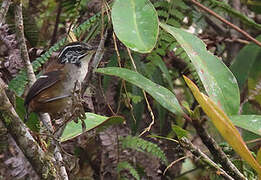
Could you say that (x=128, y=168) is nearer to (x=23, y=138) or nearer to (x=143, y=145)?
(x=143, y=145)

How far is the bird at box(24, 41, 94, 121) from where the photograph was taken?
2070mm

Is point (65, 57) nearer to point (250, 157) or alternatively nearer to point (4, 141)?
point (4, 141)

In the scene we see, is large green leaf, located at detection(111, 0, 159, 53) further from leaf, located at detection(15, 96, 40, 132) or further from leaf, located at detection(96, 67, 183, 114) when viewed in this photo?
leaf, located at detection(15, 96, 40, 132)

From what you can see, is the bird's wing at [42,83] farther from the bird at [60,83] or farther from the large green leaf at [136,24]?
the large green leaf at [136,24]

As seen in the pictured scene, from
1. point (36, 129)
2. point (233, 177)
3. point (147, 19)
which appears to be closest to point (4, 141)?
point (36, 129)

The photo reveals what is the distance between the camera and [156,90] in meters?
1.65

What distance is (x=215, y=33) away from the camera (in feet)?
11.0

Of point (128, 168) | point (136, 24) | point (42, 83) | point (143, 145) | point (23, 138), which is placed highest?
point (136, 24)

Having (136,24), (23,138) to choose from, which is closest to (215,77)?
(136,24)

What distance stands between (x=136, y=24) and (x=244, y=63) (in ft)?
4.05

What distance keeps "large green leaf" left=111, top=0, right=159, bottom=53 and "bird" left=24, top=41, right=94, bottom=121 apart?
447 millimetres

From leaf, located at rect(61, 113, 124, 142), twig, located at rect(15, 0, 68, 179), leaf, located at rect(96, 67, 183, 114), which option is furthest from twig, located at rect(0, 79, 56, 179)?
leaf, located at rect(96, 67, 183, 114)

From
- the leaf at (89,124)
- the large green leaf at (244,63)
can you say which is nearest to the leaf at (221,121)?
the leaf at (89,124)

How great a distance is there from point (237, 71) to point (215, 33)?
735 mm
